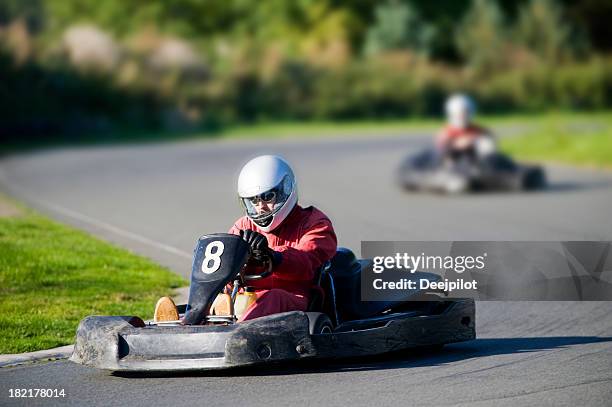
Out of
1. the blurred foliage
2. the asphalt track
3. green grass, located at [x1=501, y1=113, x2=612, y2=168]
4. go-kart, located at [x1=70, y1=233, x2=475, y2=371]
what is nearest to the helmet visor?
go-kart, located at [x1=70, y1=233, x2=475, y2=371]

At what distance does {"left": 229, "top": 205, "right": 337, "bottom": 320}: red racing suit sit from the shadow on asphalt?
341 mm

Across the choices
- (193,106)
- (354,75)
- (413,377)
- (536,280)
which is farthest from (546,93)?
(413,377)

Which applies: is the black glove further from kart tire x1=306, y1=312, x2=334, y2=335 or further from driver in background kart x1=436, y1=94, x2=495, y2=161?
driver in background kart x1=436, y1=94, x2=495, y2=161

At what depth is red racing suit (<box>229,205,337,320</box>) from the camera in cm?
729

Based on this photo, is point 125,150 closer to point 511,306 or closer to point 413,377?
point 511,306

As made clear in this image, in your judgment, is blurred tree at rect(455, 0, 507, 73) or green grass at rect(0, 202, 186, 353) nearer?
green grass at rect(0, 202, 186, 353)

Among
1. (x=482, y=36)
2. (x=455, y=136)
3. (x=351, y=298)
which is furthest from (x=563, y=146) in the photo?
(x=482, y=36)

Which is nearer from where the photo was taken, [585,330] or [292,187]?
[292,187]

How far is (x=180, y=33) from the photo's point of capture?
64.7 meters

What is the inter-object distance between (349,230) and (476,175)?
6.09 metres

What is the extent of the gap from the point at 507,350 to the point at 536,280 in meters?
2.72

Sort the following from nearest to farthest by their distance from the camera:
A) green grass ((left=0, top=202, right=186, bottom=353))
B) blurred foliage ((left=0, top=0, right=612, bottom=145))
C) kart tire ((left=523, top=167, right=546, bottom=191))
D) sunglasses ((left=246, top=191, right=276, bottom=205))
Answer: sunglasses ((left=246, top=191, right=276, bottom=205)) < green grass ((left=0, top=202, right=186, bottom=353)) < kart tire ((left=523, top=167, right=546, bottom=191)) < blurred foliage ((left=0, top=0, right=612, bottom=145))

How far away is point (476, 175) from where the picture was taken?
798 inches

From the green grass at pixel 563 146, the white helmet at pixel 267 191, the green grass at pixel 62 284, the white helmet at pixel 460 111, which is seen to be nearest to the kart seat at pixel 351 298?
the white helmet at pixel 267 191
